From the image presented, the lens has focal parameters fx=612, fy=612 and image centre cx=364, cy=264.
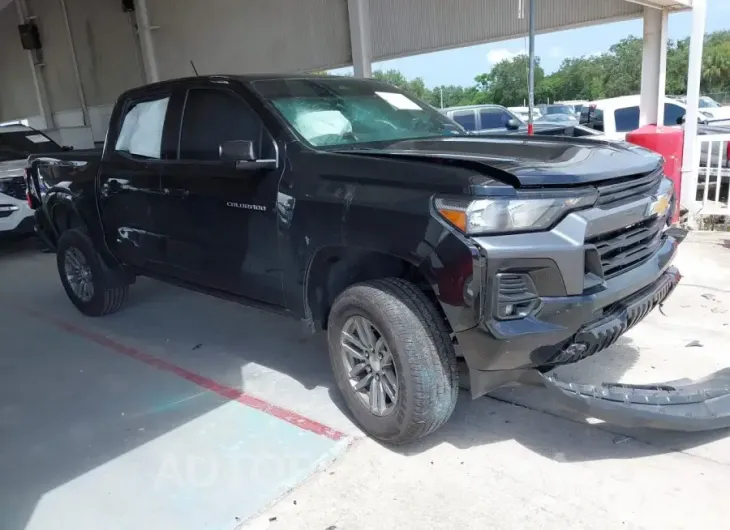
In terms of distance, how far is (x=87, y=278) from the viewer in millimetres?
5547

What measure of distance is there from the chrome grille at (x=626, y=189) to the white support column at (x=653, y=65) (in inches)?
219

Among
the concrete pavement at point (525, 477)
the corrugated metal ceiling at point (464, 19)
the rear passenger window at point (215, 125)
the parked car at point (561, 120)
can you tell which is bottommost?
the concrete pavement at point (525, 477)

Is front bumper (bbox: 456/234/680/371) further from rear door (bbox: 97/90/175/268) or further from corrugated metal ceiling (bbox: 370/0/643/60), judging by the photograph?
corrugated metal ceiling (bbox: 370/0/643/60)

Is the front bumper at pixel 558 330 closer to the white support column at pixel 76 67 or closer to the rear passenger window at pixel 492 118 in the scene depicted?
the rear passenger window at pixel 492 118

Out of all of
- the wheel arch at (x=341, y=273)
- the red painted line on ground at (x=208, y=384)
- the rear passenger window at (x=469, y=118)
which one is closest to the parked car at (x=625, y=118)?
the rear passenger window at (x=469, y=118)

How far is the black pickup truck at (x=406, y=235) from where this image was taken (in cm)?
263

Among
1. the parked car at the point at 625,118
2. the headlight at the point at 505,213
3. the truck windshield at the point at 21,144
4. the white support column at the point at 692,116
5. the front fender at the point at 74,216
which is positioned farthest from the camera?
the parked car at the point at 625,118

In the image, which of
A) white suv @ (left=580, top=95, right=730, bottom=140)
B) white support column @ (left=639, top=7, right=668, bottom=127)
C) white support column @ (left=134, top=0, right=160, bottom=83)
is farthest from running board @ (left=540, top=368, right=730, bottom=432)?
white support column @ (left=134, top=0, right=160, bottom=83)

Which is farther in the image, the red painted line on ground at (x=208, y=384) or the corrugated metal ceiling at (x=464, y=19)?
the corrugated metal ceiling at (x=464, y=19)

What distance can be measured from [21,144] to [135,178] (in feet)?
21.0

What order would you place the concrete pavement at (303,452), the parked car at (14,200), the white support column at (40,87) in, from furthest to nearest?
the white support column at (40,87), the parked car at (14,200), the concrete pavement at (303,452)

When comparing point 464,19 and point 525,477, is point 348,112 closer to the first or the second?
point 525,477

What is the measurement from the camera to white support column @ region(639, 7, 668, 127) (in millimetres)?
7781

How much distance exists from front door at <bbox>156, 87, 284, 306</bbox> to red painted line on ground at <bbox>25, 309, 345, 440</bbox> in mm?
636
